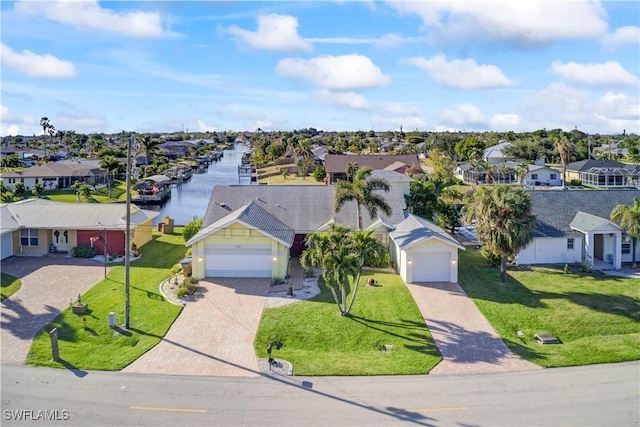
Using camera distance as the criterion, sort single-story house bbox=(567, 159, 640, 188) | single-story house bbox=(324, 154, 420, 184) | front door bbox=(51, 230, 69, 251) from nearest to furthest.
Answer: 1. front door bbox=(51, 230, 69, 251)
2. single-story house bbox=(567, 159, 640, 188)
3. single-story house bbox=(324, 154, 420, 184)

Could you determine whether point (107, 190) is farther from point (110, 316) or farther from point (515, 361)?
point (515, 361)

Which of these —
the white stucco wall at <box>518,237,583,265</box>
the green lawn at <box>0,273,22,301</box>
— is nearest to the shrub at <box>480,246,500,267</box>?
the white stucco wall at <box>518,237,583,265</box>

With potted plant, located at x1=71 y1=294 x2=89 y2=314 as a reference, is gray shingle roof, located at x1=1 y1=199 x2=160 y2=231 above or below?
above

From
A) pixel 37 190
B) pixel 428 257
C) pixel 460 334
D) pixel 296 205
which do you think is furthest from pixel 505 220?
pixel 37 190

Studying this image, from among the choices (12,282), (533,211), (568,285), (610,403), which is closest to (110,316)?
(12,282)

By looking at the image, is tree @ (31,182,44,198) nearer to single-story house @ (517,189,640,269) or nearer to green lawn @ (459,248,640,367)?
green lawn @ (459,248,640,367)
